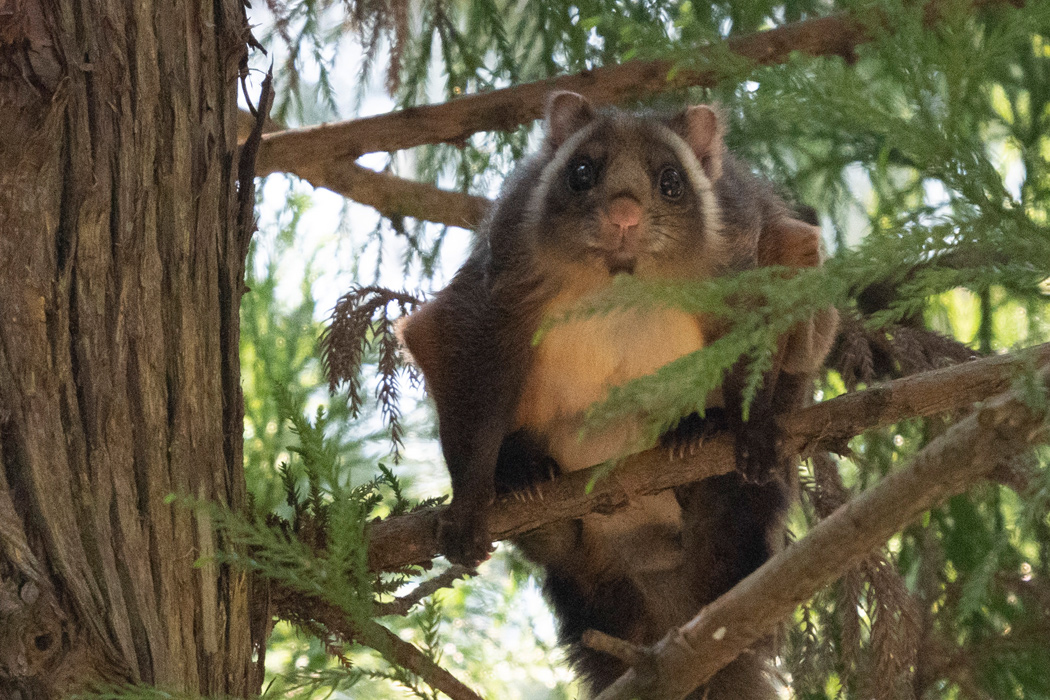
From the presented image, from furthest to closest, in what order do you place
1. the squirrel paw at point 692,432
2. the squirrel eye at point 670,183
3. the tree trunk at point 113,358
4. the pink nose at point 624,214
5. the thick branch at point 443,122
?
the thick branch at point 443,122 → the squirrel eye at point 670,183 → the squirrel paw at point 692,432 → the pink nose at point 624,214 → the tree trunk at point 113,358

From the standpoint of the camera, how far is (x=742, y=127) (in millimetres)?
4211

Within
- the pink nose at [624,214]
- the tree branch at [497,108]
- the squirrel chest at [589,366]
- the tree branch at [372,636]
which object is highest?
the tree branch at [497,108]

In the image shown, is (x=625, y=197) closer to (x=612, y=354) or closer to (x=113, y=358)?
(x=612, y=354)

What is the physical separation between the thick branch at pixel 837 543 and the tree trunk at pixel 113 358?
1.01 metres

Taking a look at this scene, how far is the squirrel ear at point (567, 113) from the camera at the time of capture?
350 cm

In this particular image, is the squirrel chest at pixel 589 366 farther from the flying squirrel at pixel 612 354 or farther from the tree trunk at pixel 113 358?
the tree trunk at pixel 113 358

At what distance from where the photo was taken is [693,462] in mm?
3133

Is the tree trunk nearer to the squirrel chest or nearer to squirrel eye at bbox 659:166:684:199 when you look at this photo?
the squirrel chest

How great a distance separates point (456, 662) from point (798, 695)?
6.62 ft

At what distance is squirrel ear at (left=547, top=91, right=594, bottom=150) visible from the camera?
3500mm

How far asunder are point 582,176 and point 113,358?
152 centimetres

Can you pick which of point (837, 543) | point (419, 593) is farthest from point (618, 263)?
point (837, 543)

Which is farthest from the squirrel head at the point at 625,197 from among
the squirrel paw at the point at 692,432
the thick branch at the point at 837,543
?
the thick branch at the point at 837,543

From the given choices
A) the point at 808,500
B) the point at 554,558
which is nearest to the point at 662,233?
the point at 554,558
